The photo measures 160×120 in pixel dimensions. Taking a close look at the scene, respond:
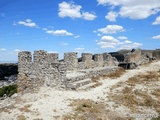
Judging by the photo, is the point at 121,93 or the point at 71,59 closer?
the point at 121,93

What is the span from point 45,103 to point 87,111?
2601mm

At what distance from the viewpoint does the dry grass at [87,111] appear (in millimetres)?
8758

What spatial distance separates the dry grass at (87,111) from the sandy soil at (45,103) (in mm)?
399

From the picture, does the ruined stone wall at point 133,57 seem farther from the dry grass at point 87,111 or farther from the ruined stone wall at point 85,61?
the dry grass at point 87,111

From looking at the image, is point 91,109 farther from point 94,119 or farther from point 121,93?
point 121,93

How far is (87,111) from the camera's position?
949 cm

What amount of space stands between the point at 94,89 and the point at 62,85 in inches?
92.6

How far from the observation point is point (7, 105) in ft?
34.8

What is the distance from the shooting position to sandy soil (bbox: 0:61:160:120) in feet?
29.8

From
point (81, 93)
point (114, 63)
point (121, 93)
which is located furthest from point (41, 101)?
point (114, 63)

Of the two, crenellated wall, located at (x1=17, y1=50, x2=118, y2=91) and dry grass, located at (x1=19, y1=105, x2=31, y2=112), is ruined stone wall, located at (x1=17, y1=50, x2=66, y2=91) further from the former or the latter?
dry grass, located at (x1=19, y1=105, x2=31, y2=112)

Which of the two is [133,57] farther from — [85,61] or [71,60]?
[71,60]

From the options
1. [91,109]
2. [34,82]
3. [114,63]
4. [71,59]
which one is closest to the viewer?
[91,109]

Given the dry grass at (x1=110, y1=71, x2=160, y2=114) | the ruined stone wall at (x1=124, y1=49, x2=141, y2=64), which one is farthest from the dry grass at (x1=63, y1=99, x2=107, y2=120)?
the ruined stone wall at (x1=124, y1=49, x2=141, y2=64)
